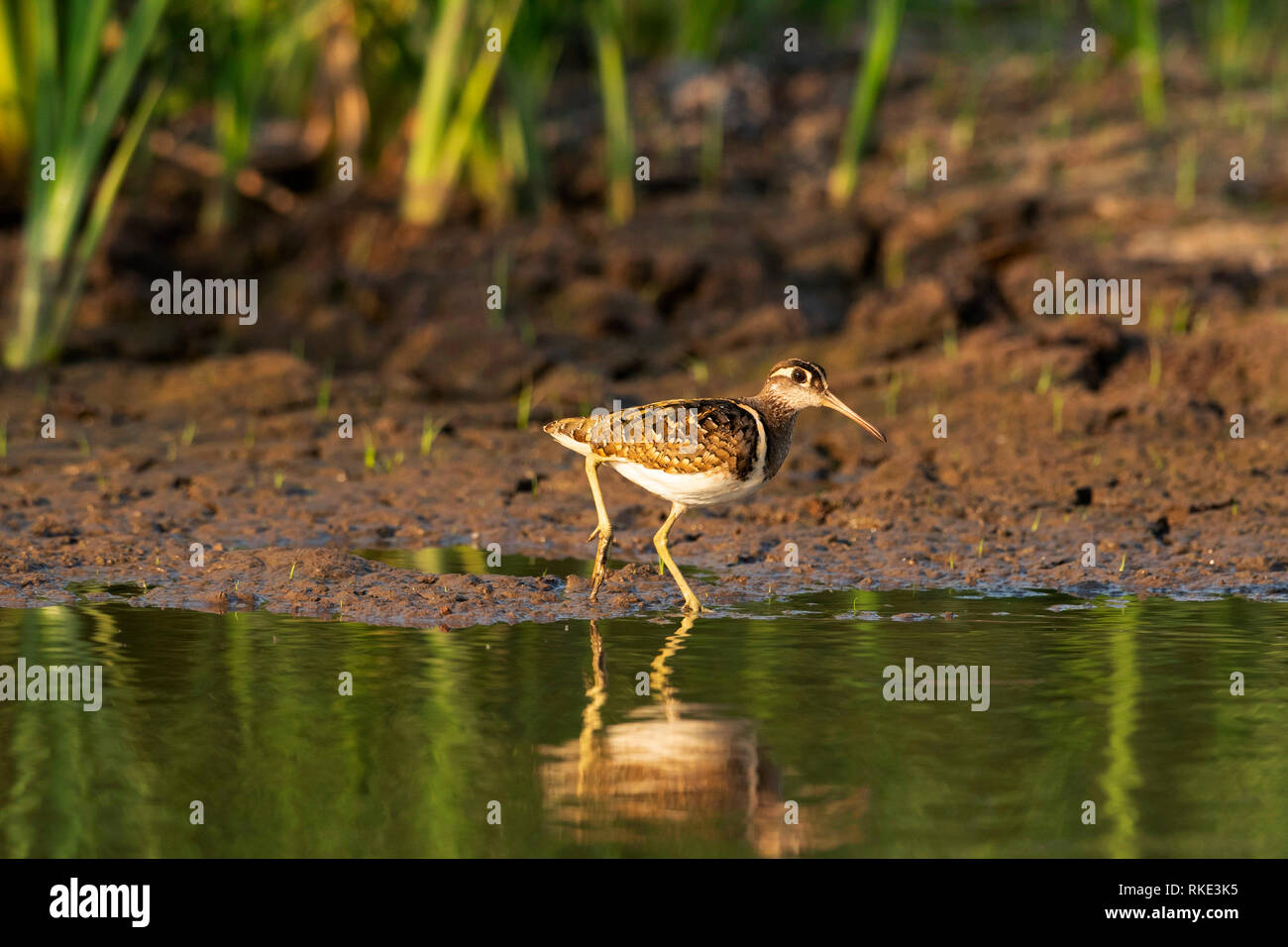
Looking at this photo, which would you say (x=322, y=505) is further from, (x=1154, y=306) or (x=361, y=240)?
(x=1154, y=306)

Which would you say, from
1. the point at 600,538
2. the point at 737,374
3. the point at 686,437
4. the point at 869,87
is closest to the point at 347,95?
the point at 869,87

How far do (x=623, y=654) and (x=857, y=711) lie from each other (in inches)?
41.6

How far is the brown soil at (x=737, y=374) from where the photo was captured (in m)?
8.14

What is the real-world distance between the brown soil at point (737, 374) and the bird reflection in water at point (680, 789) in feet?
5.44

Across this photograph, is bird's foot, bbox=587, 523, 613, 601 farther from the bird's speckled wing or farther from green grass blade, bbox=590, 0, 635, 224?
green grass blade, bbox=590, 0, 635, 224

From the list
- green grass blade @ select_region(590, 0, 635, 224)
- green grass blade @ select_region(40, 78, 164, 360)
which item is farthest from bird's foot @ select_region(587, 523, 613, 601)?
green grass blade @ select_region(590, 0, 635, 224)

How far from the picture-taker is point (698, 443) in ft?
23.4

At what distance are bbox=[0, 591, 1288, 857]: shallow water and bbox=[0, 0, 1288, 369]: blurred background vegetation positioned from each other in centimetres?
465

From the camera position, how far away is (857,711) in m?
5.74

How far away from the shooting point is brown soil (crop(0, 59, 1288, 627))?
8141 mm

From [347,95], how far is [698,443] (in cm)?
790

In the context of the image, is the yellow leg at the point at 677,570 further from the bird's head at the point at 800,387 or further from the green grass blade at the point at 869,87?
the green grass blade at the point at 869,87

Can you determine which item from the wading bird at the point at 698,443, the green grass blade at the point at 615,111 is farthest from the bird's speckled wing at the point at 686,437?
the green grass blade at the point at 615,111

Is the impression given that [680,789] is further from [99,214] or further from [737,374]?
[99,214]
